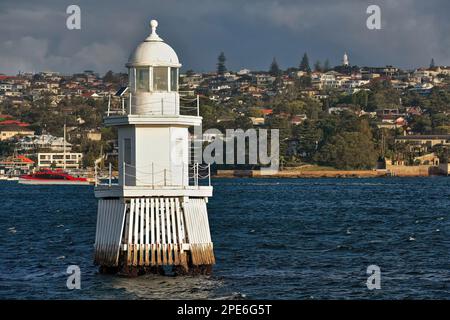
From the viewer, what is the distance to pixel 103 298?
26.6 metres

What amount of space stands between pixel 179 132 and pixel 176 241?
254cm

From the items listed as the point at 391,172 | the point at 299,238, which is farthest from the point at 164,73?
the point at 391,172

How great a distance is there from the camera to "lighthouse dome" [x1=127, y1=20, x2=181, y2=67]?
27828mm

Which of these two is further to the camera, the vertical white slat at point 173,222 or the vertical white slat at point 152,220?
the vertical white slat at point 173,222

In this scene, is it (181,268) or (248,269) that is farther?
(248,269)

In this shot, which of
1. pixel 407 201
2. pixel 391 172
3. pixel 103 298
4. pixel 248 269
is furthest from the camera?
pixel 391 172

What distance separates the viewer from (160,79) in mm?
28094

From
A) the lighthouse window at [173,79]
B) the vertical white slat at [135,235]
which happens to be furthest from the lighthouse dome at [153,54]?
the vertical white slat at [135,235]

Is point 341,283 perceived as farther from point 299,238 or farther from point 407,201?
point 407,201

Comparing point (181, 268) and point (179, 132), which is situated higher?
point (179, 132)

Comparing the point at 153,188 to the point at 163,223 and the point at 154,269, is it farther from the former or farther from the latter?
the point at 154,269

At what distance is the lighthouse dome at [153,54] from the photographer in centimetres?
2783

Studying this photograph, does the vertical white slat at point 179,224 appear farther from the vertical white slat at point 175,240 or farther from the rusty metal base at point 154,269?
the rusty metal base at point 154,269
